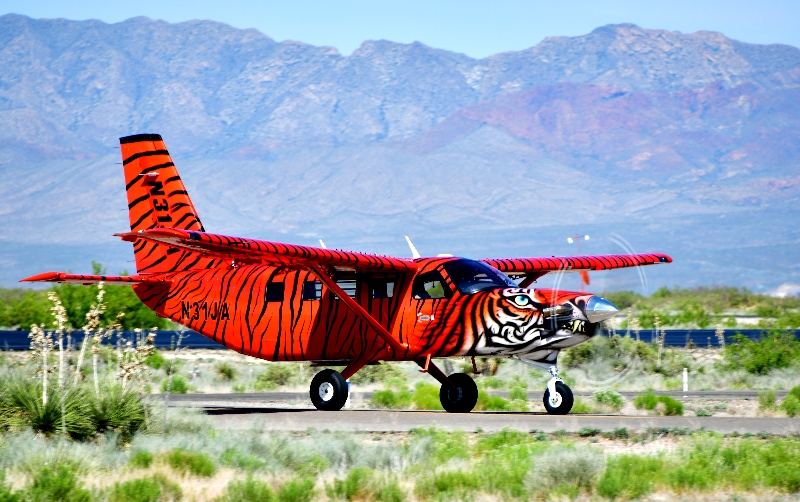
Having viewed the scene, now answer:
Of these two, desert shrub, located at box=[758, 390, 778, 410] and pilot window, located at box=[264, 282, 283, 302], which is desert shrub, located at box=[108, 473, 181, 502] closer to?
pilot window, located at box=[264, 282, 283, 302]

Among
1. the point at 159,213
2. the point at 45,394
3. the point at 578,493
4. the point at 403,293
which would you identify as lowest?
the point at 578,493

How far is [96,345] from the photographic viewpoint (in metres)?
14.5

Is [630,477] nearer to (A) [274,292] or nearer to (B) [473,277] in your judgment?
(B) [473,277]

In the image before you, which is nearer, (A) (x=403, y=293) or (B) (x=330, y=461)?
(B) (x=330, y=461)

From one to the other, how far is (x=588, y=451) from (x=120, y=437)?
6244 millimetres

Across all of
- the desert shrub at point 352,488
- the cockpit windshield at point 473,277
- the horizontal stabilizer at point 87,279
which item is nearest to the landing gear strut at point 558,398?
the cockpit windshield at point 473,277

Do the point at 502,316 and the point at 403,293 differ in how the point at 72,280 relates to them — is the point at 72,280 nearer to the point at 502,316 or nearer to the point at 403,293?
the point at 403,293

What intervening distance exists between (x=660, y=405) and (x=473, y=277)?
4.83 meters

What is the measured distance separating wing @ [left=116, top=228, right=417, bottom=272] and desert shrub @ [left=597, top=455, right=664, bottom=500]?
23.6 ft

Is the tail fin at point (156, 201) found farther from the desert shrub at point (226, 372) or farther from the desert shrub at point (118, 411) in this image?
the desert shrub at point (226, 372)

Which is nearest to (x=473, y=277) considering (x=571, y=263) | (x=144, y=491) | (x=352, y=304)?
(x=352, y=304)

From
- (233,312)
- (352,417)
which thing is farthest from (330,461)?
(233,312)

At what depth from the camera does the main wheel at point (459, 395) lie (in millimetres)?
21406

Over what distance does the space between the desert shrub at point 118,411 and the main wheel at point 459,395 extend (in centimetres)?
721
